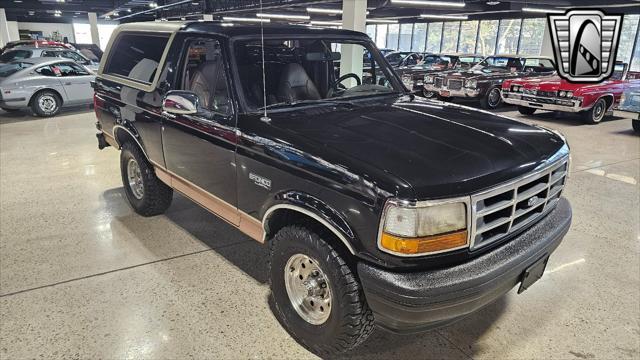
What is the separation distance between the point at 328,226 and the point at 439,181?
0.58m

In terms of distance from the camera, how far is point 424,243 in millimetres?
1923

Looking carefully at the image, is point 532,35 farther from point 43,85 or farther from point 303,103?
point 303,103

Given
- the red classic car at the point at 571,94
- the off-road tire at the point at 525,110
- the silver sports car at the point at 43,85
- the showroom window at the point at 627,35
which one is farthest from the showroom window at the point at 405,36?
the silver sports car at the point at 43,85

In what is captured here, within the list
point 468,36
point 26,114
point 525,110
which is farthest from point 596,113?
point 468,36

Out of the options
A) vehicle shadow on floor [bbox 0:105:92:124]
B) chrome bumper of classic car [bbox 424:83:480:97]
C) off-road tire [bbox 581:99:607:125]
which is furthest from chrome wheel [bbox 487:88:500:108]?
vehicle shadow on floor [bbox 0:105:92:124]

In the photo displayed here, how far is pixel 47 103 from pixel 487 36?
21.7m

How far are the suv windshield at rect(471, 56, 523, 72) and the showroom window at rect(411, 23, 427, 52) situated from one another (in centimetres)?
1570

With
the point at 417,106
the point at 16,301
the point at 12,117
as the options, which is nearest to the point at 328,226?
the point at 417,106

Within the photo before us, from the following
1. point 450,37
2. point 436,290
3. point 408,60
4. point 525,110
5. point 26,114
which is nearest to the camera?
point 436,290

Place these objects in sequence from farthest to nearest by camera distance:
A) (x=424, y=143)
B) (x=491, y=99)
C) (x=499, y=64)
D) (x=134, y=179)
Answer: (x=499, y=64) → (x=491, y=99) → (x=134, y=179) → (x=424, y=143)

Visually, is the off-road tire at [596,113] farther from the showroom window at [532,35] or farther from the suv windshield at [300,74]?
the showroom window at [532,35]

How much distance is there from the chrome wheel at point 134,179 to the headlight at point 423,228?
10.3ft

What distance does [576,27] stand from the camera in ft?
50.7

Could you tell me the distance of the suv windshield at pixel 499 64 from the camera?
12406mm
